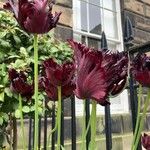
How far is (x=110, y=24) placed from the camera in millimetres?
5383

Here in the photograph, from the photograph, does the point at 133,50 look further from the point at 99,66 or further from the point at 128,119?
the point at 128,119

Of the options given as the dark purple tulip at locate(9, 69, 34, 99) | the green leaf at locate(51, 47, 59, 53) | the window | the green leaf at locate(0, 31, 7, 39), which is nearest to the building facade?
the window

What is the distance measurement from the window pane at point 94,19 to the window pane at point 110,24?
0.18 m

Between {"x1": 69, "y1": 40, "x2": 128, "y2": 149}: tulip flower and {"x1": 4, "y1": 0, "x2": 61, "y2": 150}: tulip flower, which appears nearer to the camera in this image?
{"x1": 69, "y1": 40, "x2": 128, "y2": 149}: tulip flower

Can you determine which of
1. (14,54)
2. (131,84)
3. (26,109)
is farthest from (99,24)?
(131,84)

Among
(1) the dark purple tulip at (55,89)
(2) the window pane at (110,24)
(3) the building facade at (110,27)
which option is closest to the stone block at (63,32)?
(3) the building facade at (110,27)

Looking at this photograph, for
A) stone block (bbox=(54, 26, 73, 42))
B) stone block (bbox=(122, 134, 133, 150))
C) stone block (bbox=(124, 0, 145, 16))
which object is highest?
stone block (bbox=(124, 0, 145, 16))

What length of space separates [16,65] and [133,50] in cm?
58

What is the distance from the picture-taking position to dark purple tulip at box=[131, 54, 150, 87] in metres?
0.73

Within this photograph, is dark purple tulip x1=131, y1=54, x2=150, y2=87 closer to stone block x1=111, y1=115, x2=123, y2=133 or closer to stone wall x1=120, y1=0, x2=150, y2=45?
stone block x1=111, y1=115, x2=123, y2=133

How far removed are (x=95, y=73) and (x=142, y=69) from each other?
0.48ft

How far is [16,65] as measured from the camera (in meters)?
1.69

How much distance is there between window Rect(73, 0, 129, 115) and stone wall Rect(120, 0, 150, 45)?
0.14 meters

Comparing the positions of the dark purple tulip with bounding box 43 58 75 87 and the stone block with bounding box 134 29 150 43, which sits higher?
the stone block with bounding box 134 29 150 43
